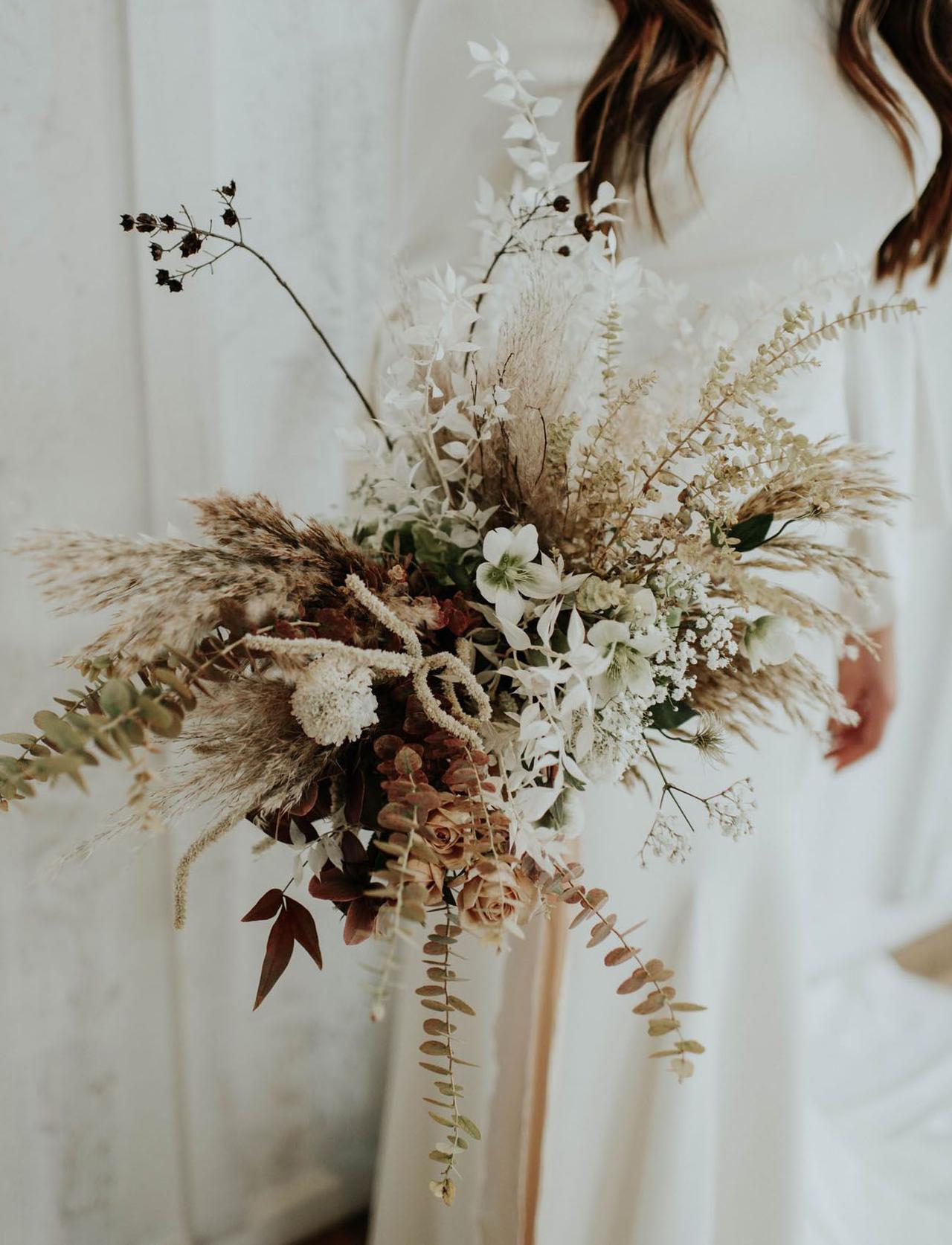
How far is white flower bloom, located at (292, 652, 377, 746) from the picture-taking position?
17.8 inches

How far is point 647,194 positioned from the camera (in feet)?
2.76

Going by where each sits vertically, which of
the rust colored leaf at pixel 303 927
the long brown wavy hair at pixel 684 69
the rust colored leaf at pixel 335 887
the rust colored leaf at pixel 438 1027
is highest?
the long brown wavy hair at pixel 684 69

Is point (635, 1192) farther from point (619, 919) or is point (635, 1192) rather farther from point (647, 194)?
point (647, 194)

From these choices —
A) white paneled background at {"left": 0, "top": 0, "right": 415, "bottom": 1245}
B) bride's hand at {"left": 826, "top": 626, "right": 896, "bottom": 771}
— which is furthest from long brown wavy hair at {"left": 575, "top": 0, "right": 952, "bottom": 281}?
bride's hand at {"left": 826, "top": 626, "right": 896, "bottom": 771}

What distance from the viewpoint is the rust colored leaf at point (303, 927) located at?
544 millimetres

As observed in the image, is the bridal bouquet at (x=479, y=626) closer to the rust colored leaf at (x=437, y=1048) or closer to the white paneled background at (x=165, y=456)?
the rust colored leaf at (x=437, y=1048)

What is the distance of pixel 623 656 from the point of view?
1.73ft

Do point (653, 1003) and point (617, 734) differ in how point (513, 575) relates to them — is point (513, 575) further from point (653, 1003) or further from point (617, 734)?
point (653, 1003)

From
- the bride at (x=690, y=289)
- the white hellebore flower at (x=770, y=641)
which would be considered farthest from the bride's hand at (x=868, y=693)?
the white hellebore flower at (x=770, y=641)

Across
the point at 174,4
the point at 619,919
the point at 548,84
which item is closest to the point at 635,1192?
the point at 619,919

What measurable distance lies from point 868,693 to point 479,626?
2.60 ft

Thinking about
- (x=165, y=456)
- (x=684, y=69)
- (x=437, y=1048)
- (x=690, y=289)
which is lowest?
(x=437, y=1048)

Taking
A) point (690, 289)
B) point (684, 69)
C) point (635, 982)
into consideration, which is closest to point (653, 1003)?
point (635, 982)

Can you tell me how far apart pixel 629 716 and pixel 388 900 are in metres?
0.18
